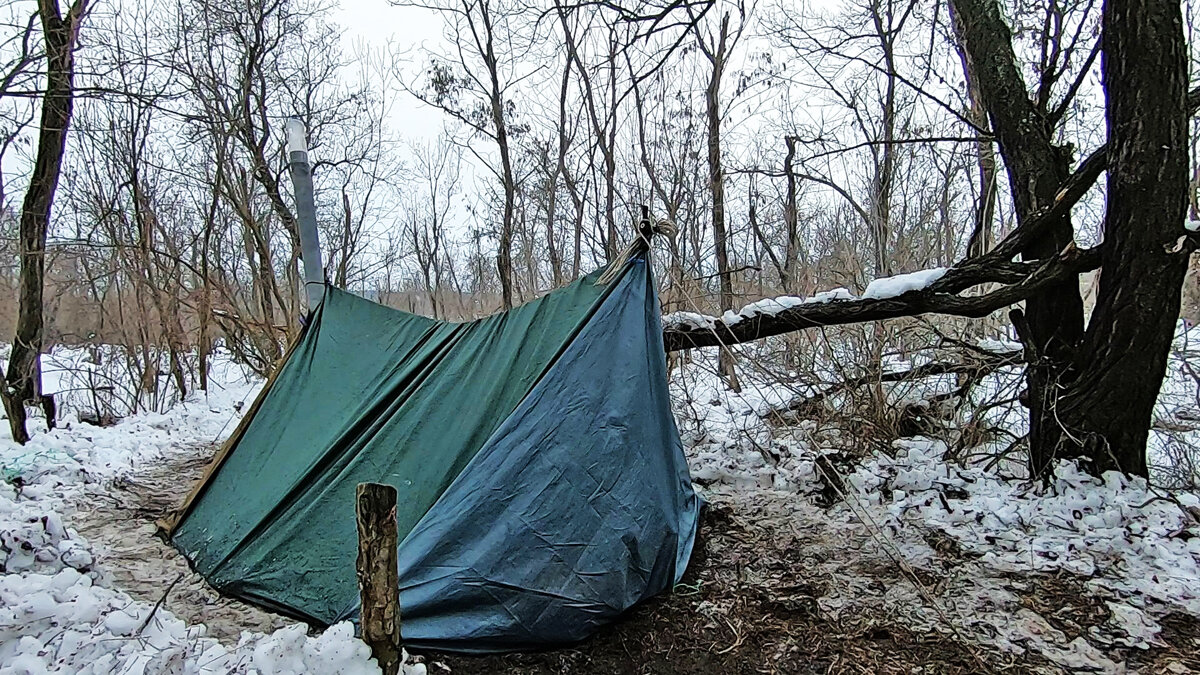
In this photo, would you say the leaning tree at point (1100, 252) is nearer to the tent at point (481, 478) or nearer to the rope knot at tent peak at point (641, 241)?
the rope knot at tent peak at point (641, 241)

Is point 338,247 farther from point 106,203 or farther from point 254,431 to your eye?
point 254,431

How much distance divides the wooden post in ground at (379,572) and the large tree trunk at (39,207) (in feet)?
14.2

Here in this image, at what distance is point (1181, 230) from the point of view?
2273mm

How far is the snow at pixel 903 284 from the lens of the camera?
2.72 m

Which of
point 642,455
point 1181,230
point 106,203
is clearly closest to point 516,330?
point 642,455

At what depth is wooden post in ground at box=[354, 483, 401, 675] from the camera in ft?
4.46

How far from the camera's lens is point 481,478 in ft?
6.67

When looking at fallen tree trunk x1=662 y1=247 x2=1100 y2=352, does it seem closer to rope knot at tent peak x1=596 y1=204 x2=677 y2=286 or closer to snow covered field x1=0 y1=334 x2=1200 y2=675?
rope knot at tent peak x1=596 y1=204 x2=677 y2=286

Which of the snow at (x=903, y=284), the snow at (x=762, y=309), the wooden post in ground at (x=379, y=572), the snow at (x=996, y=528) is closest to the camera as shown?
the wooden post in ground at (x=379, y=572)

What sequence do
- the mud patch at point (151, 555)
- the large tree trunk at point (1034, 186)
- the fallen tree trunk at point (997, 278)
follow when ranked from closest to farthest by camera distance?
1. the mud patch at point (151, 555)
2. the fallen tree trunk at point (997, 278)
3. the large tree trunk at point (1034, 186)

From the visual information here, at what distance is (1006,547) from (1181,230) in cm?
128

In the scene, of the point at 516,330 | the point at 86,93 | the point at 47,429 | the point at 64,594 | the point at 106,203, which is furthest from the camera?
the point at 106,203

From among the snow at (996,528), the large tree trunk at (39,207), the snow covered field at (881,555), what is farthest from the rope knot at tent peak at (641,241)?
the large tree trunk at (39,207)

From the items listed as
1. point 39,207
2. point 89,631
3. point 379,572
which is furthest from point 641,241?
point 39,207
